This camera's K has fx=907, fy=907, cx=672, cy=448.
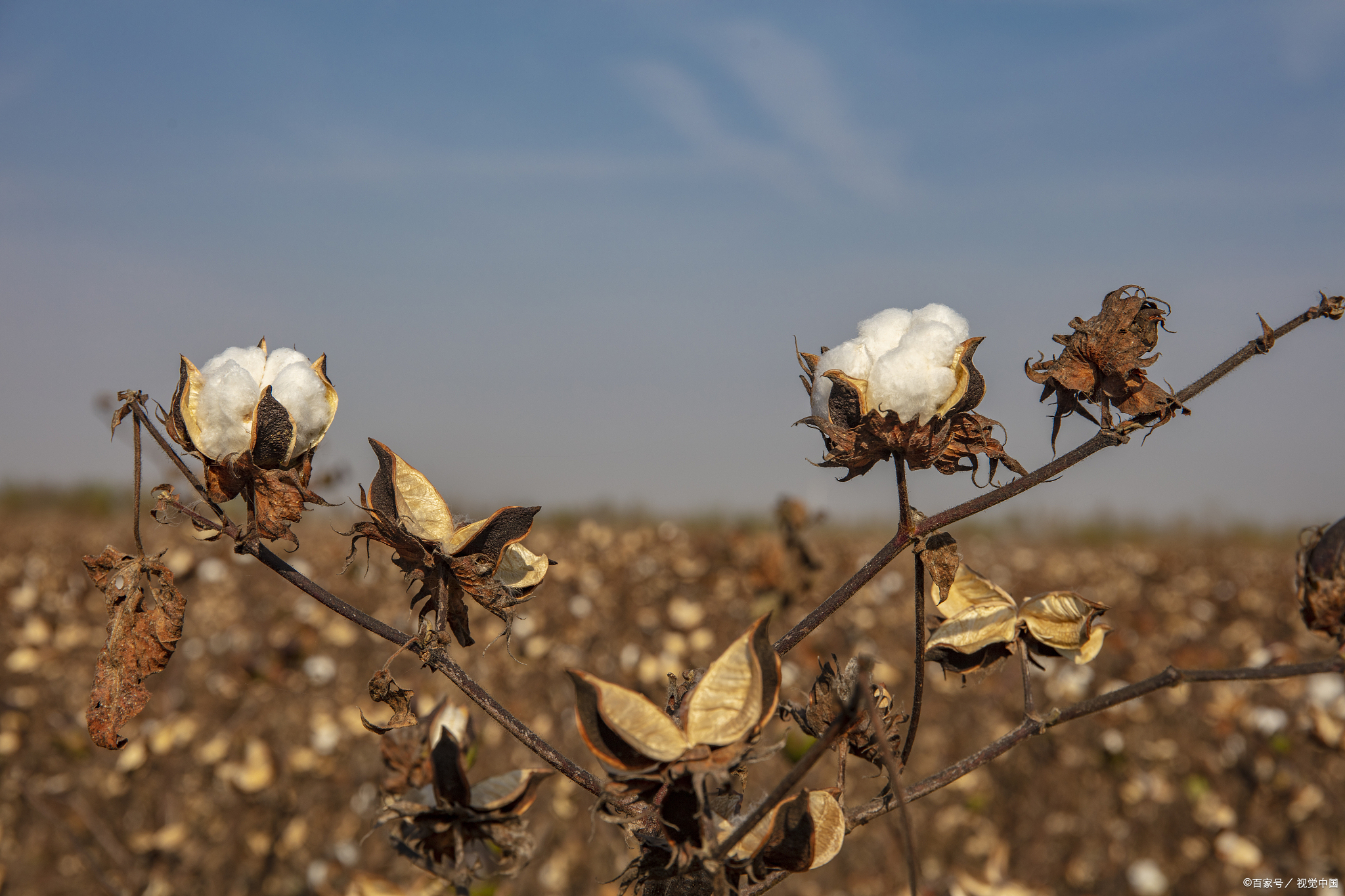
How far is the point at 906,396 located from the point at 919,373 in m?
0.03

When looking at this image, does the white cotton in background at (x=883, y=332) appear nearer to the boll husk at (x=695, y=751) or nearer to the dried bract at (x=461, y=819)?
the boll husk at (x=695, y=751)

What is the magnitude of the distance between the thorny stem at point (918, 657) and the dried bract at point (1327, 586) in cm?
39

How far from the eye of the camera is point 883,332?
3.28 ft

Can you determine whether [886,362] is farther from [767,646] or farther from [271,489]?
[271,489]

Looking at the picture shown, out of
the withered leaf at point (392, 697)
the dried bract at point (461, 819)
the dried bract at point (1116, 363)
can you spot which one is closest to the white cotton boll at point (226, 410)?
the withered leaf at point (392, 697)

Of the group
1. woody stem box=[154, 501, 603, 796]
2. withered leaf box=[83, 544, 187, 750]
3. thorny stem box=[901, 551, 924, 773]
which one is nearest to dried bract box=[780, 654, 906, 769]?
thorny stem box=[901, 551, 924, 773]

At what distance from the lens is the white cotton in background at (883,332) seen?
3.26ft

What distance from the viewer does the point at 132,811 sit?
503 centimetres

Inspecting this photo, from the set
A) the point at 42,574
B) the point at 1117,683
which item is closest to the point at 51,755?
the point at 42,574

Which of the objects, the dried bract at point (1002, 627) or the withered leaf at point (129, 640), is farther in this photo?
the dried bract at point (1002, 627)

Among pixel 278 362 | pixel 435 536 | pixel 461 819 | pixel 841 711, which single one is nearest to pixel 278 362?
pixel 278 362

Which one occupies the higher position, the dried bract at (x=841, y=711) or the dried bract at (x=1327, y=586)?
the dried bract at (x=1327, y=586)

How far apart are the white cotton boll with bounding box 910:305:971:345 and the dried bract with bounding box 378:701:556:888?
681 mm

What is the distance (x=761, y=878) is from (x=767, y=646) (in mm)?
244
